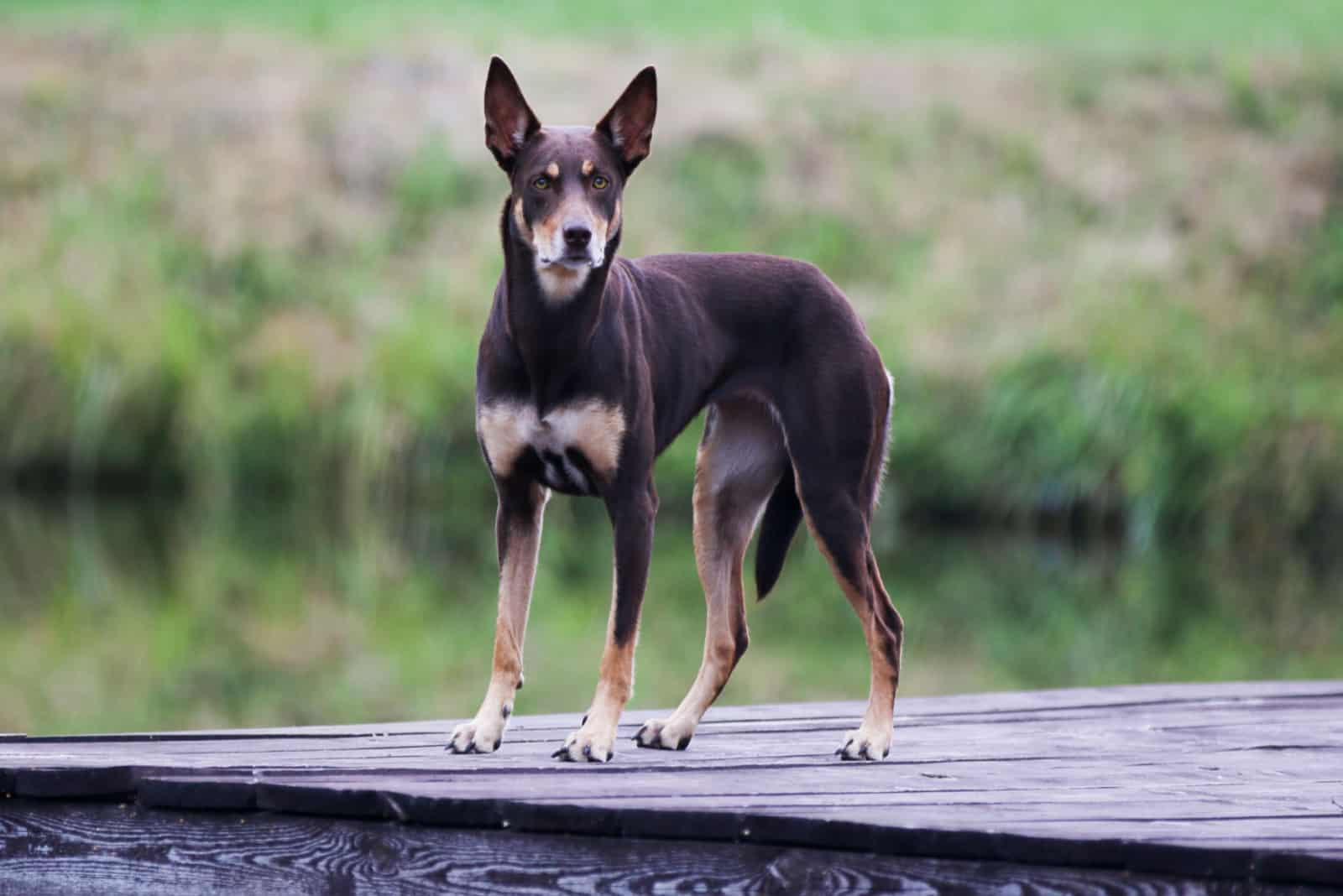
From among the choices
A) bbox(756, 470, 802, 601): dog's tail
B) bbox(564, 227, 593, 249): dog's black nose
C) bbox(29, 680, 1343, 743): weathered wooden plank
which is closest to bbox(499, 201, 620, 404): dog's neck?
bbox(564, 227, 593, 249): dog's black nose

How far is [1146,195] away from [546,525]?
9617 millimetres

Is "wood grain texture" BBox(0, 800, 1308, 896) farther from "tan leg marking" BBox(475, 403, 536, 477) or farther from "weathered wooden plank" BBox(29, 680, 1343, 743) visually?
"tan leg marking" BBox(475, 403, 536, 477)

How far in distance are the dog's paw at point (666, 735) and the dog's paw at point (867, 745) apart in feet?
1.39

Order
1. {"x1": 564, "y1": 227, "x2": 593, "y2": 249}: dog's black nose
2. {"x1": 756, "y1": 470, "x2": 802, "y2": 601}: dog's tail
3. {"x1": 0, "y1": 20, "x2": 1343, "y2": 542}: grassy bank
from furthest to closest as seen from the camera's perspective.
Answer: {"x1": 0, "y1": 20, "x2": 1343, "y2": 542}: grassy bank, {"x1": 756, "y1": 470, "x2": 802, "y2": 601}: dog's tail, {"x1": 564, "y1": 227, "x2": 593, "y2": 249}: dog's black nose

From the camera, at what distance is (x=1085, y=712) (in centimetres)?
633

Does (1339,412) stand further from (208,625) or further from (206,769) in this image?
(206,769)

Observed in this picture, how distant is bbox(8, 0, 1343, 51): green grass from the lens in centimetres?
2697

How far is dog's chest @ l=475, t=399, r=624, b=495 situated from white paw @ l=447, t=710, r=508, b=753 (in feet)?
2.19

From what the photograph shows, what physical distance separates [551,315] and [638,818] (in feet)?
4.37

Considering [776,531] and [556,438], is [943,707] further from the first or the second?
[556,438]

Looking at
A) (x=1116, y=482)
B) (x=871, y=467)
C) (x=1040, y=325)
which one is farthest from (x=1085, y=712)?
(x=1040, y=325)

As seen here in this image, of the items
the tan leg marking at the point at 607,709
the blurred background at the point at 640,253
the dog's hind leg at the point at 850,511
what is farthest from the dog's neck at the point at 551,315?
the blurred background at the point at 640,253

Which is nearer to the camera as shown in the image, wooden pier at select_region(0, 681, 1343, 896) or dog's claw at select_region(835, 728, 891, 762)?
wooden pier at select_region(0, 681, 1343, 896)

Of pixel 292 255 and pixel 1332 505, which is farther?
pixel 292 255
